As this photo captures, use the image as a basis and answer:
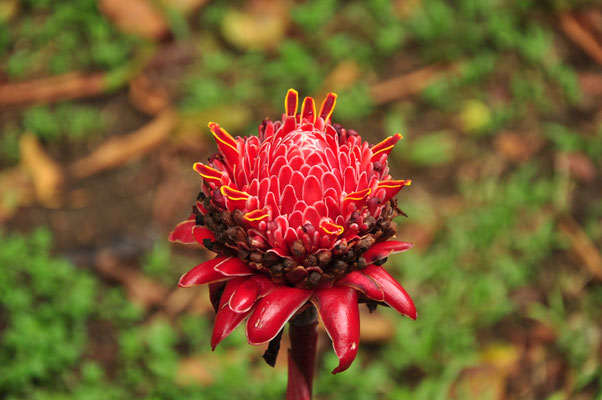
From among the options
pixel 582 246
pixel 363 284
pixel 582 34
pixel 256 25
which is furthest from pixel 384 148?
pixel 582 34

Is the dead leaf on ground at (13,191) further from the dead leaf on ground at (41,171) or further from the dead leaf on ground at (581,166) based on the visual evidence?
the dead leaf on ground at (581,166)

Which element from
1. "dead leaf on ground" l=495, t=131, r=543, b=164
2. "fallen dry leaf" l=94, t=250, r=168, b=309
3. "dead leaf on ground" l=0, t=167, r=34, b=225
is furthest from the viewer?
"dead leaf on ground" l=495, t=131, r=543, b=164

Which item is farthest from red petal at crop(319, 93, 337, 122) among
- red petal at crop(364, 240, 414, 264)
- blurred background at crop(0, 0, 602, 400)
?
blurred background at crop(0, 0, 602, 400)

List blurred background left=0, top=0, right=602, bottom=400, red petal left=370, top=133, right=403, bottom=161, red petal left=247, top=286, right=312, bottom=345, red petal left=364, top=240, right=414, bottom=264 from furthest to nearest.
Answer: blurred background left=0, top=0, right=602, bottom=400
red petal left=370, top=133, right=403, bottom=161
red petal left=364, top=240, right=414, bottom=264
red petal left=247, top=286, right=312, bottom=345

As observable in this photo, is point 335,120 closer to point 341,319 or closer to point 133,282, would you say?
point 133,282

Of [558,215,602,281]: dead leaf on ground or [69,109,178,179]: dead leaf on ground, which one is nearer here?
[558,215,602,281]: dead leaf on ground

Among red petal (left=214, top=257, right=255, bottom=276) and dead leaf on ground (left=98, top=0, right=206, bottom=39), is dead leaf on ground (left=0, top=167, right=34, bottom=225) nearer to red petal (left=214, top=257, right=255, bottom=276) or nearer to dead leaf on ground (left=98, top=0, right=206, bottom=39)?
dead leaf on ground (left=98, top=0, right=206, bottom=39)

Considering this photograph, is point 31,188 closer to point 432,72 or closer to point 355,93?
point 355,93

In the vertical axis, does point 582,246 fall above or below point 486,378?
above
